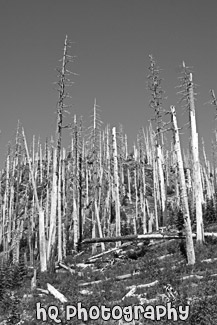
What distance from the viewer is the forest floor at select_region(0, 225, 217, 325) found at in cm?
976

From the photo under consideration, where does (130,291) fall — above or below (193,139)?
below

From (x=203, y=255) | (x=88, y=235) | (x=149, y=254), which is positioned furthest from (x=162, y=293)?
(x=88, y=235)

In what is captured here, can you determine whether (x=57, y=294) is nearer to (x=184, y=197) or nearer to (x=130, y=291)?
(x=130, y=291)

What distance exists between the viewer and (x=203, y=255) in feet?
52.8

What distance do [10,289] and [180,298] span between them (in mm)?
8404

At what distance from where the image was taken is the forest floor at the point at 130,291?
32.0ft

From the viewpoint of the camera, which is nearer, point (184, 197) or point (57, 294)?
point (57, 294)

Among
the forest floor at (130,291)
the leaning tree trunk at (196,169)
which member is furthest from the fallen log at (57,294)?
the leaning tree trunk at (196,169)

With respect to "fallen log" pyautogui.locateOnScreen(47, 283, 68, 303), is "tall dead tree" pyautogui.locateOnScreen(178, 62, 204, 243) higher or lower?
higher

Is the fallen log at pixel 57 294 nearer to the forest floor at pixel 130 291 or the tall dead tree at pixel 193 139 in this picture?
the forest floor at pixel 130 291

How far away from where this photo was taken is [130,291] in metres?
12.4

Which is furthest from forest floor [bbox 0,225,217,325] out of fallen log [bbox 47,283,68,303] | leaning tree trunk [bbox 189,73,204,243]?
leaning tree trunk [bbox 189,73,204,243]

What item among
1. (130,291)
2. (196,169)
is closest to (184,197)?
(196,169)

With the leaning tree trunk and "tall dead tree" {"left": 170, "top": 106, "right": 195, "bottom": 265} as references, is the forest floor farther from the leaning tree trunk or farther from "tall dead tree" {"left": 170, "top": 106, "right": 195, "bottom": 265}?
the leaning tree trunk
